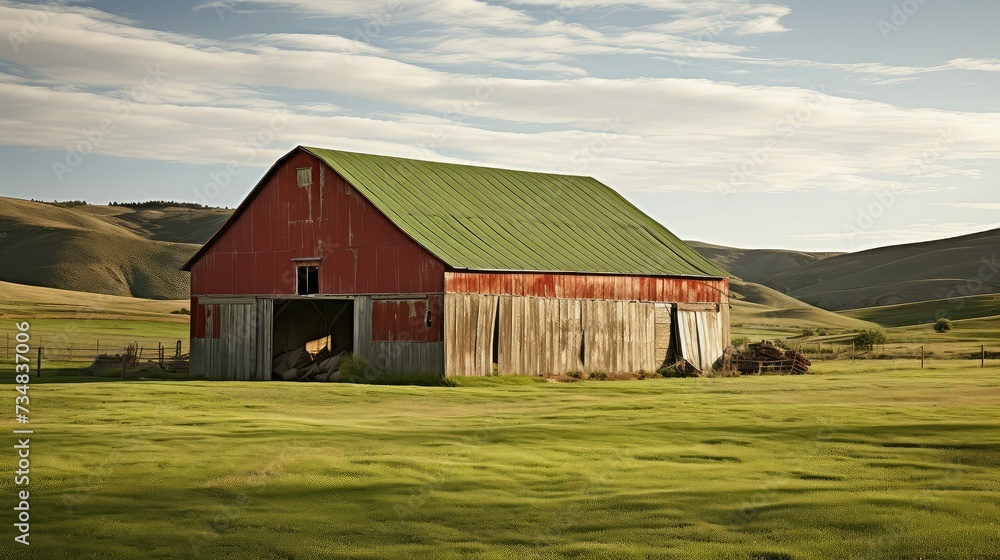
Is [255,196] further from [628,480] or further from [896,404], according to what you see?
[628,480]

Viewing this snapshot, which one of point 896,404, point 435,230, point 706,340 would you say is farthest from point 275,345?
point 896,404

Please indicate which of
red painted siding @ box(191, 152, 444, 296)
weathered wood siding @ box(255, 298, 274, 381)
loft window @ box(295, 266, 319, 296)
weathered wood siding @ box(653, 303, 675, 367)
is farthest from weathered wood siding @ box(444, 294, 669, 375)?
Result: weathered wood siding @ box(255, 298, 274, 381)

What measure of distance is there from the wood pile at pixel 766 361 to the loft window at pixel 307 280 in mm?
20240

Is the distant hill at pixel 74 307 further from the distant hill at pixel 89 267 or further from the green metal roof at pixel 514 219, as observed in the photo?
the distant hill at pixel 89 267

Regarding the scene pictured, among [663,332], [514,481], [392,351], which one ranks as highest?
[663,332]

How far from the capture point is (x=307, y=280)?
46312 millimetres

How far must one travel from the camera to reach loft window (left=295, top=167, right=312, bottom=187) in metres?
46.6

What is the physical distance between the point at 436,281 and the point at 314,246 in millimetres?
6980

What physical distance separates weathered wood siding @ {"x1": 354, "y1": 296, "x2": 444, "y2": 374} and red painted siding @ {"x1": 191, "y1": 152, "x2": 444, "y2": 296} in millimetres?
1034

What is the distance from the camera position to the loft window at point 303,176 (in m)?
46.6

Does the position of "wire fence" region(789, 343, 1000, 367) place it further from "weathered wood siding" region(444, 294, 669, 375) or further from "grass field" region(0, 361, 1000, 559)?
"grass field" region(0, 361, 1000, 559)

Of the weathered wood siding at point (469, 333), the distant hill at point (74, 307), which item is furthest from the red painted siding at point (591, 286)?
the distant hill at point (74, 307)

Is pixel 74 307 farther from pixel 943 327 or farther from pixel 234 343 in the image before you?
pixel 943 327

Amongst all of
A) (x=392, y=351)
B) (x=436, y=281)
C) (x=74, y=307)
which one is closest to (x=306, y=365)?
(x=392, y=351)
